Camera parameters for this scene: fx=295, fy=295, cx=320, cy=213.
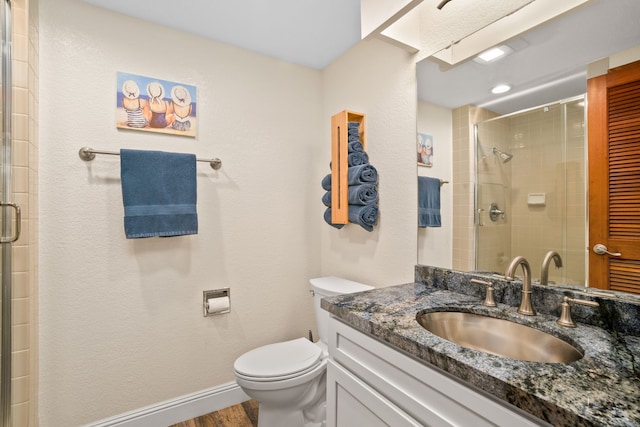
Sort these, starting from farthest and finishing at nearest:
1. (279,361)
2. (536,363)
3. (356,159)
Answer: (356,159), (279,361), (536,363)

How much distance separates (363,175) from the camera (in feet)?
5.53

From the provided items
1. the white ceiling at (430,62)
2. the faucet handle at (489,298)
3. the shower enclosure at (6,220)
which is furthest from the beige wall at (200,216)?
the faucet handle at (489,298)

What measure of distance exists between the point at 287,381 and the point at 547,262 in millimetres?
1202

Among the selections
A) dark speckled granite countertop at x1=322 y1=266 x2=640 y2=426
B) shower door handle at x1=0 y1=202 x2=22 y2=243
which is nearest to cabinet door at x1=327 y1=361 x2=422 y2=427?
dark speckled granite countertop at x1=322 y1=266 x2=640 y2=426

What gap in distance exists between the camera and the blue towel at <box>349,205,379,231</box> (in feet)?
5.55

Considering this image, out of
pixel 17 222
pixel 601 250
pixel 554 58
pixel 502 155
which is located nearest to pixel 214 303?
pixel 17 222

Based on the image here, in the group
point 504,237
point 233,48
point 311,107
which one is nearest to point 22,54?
point 233,48

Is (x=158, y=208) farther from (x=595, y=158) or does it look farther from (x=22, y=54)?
(x=595, y=158)

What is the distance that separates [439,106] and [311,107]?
109 centimetres

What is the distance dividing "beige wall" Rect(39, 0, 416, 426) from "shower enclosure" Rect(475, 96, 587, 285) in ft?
1.29

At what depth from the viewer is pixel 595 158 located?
3.02 ft

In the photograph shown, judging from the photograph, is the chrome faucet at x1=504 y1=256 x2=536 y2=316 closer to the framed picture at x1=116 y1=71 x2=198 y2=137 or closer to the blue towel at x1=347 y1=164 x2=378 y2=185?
the blue towel at x1=347 y1=164 x2=378 y2=185

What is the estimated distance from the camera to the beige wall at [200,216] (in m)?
1.49

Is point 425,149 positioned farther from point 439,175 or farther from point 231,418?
point 231,418
